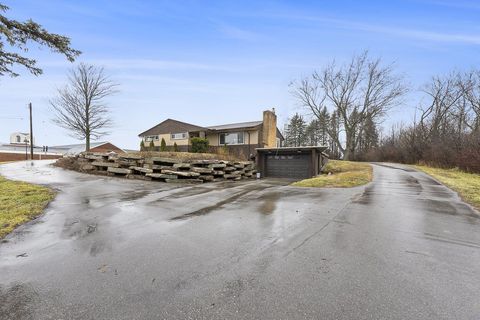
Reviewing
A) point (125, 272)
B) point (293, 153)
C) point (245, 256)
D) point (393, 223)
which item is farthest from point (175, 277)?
point (293, 153)

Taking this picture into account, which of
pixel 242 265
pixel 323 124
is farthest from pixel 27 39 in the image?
pixel 323 124

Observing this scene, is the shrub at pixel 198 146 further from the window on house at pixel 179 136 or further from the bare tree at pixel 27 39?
the bare tree at pixel 27 39

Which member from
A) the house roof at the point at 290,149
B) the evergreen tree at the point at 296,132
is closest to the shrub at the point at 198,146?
the house roof at the point at 290,149

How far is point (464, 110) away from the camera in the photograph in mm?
31891

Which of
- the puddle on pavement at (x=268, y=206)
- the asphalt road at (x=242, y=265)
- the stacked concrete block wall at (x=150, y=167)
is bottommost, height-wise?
the puddle on pavement at (x=268, y=206)

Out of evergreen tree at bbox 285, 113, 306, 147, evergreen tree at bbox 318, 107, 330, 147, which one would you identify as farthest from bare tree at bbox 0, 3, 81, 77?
evergreen tree at bbox 285, 113, 306, 147

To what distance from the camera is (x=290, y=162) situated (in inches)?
854

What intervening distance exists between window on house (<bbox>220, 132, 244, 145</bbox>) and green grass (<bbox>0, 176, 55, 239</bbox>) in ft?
59.9

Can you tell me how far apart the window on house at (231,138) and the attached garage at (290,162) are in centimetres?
351

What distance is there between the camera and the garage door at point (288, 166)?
20.9 m

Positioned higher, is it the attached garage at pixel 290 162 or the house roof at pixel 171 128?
the house roof at pixel 171 128

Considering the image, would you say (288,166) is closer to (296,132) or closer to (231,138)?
(231,138)

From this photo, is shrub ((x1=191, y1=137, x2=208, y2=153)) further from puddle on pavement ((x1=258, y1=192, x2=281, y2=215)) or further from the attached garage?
puddle on pavement ((x1=258, y1=192, x2=281, y2=215))

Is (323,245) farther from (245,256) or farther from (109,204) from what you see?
(109,204)
